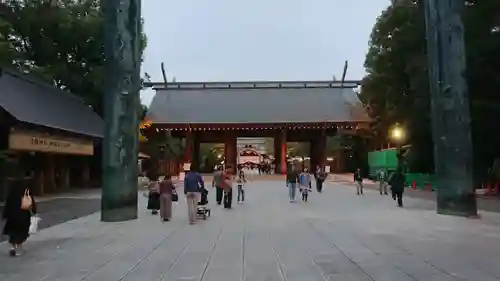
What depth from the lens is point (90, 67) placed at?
36.2m

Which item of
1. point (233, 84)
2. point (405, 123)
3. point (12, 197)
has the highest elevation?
point (233, 84)

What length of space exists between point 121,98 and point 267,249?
8.89 m

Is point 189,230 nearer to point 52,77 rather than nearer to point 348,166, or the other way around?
point 52,77

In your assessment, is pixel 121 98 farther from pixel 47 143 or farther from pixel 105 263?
pixel 105 263

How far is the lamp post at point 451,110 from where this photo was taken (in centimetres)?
1834

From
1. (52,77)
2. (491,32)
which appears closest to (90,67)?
(52,77)

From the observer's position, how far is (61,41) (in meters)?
34.8

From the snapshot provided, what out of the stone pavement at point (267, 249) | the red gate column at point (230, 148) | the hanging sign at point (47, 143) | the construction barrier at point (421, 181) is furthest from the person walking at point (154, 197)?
the red gate column at point (230, 148)

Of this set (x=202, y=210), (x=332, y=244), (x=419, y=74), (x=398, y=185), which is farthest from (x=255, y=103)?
(x=332, y=244)

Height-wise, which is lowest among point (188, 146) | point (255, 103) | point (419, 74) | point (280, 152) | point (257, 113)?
point (280, 152)

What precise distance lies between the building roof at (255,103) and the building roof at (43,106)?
19637 millimetres

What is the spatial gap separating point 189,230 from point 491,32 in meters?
15.2

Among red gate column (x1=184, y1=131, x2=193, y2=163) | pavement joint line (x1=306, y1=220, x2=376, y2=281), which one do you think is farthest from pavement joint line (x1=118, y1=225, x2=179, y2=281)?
red gate column (x1=184, y1=131, x2=193, y2=163)

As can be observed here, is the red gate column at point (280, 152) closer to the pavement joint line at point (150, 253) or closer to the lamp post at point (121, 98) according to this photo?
the lamp post at point (121, 98)
